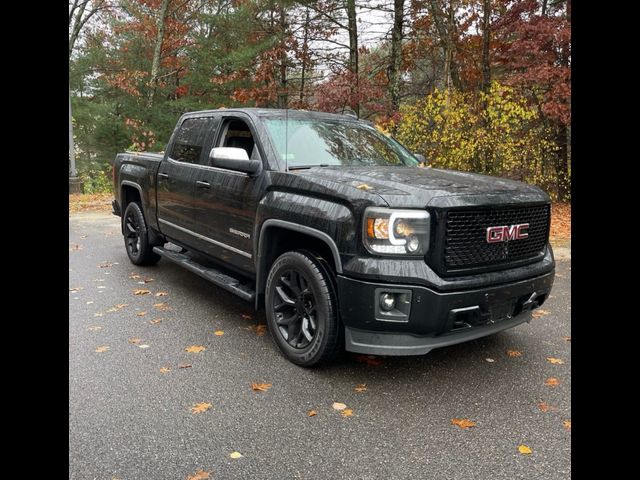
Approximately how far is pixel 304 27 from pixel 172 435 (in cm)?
1466

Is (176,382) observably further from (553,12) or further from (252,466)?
(553,12)

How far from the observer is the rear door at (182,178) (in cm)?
521

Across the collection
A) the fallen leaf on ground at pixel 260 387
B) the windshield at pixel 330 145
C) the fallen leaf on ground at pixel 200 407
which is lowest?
the fallen leaf on ground at pixel 200 407

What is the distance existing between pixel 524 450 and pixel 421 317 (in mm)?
897

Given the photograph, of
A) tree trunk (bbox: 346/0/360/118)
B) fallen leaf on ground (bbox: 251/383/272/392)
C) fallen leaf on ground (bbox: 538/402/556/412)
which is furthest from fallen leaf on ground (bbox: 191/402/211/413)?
tree trunk (bbox: 346/0/360/118)

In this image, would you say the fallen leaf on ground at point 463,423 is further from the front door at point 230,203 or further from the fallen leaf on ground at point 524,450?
the front door at point 230,203

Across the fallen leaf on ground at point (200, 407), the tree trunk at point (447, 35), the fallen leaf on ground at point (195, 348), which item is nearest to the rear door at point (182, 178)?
the fallen leaf on ground at point (195, 348)

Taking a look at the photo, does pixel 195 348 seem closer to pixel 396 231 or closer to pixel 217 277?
pixel 217 277

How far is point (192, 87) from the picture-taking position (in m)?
22.2

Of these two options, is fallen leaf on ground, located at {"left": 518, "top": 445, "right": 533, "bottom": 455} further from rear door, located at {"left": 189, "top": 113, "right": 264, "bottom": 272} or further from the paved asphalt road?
rear door, located at {"left": 189, "top": 113, "right": 264, "bottom": 272}

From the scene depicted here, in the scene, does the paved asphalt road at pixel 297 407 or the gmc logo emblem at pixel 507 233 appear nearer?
the paved asphalt road at pixel 297 407

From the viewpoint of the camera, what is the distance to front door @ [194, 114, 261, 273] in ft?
14.0

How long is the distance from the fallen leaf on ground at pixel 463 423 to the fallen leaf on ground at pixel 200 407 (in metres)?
1.51
